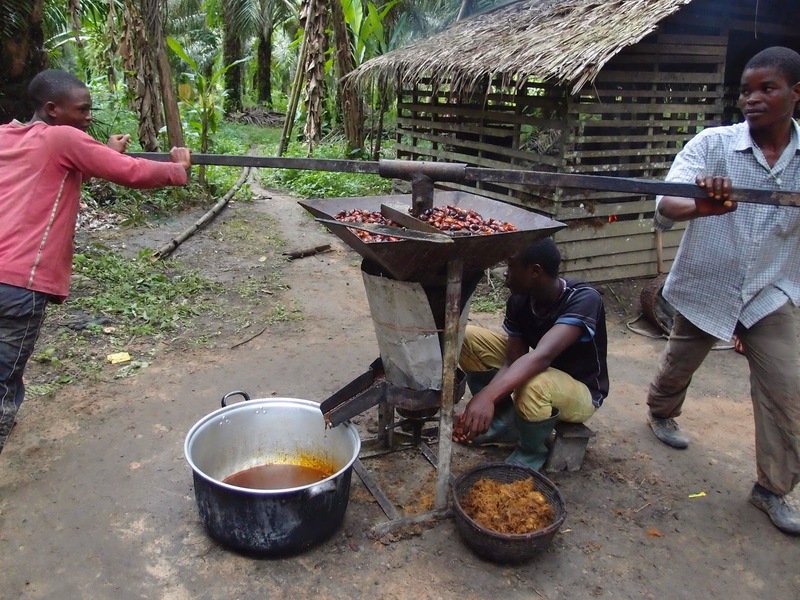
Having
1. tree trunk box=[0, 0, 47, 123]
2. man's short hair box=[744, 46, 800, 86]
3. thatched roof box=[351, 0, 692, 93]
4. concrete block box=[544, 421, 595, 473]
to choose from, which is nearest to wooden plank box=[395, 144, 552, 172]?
thatched roof box=[351, 0, 692, 93]

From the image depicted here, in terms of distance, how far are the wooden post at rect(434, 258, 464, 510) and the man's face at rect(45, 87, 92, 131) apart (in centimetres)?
180

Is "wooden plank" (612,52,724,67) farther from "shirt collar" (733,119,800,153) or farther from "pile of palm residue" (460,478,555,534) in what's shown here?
"pile of palm residue" (460,478,555,534)

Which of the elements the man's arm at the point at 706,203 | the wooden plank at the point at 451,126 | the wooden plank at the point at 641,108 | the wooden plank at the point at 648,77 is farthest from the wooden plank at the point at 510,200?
the man's arm at the point at 706,203

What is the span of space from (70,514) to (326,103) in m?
13.0

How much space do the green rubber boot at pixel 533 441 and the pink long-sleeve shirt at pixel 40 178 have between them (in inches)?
75.7

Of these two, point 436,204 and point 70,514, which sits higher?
point 436,204

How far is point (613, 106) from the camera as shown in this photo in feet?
18.9

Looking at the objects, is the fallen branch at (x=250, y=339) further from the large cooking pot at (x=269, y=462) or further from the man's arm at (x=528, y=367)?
the man's arm at (x=528, y=367)

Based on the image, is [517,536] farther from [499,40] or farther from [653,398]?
[499,40]

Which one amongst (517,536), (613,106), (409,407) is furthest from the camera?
(613,106)

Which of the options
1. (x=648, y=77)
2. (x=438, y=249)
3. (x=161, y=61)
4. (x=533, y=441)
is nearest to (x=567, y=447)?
(x=533, y=441)

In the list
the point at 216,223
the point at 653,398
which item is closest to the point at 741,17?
the point at 653,398

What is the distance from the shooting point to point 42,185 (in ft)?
8.93

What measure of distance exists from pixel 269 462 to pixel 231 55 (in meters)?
19.5
